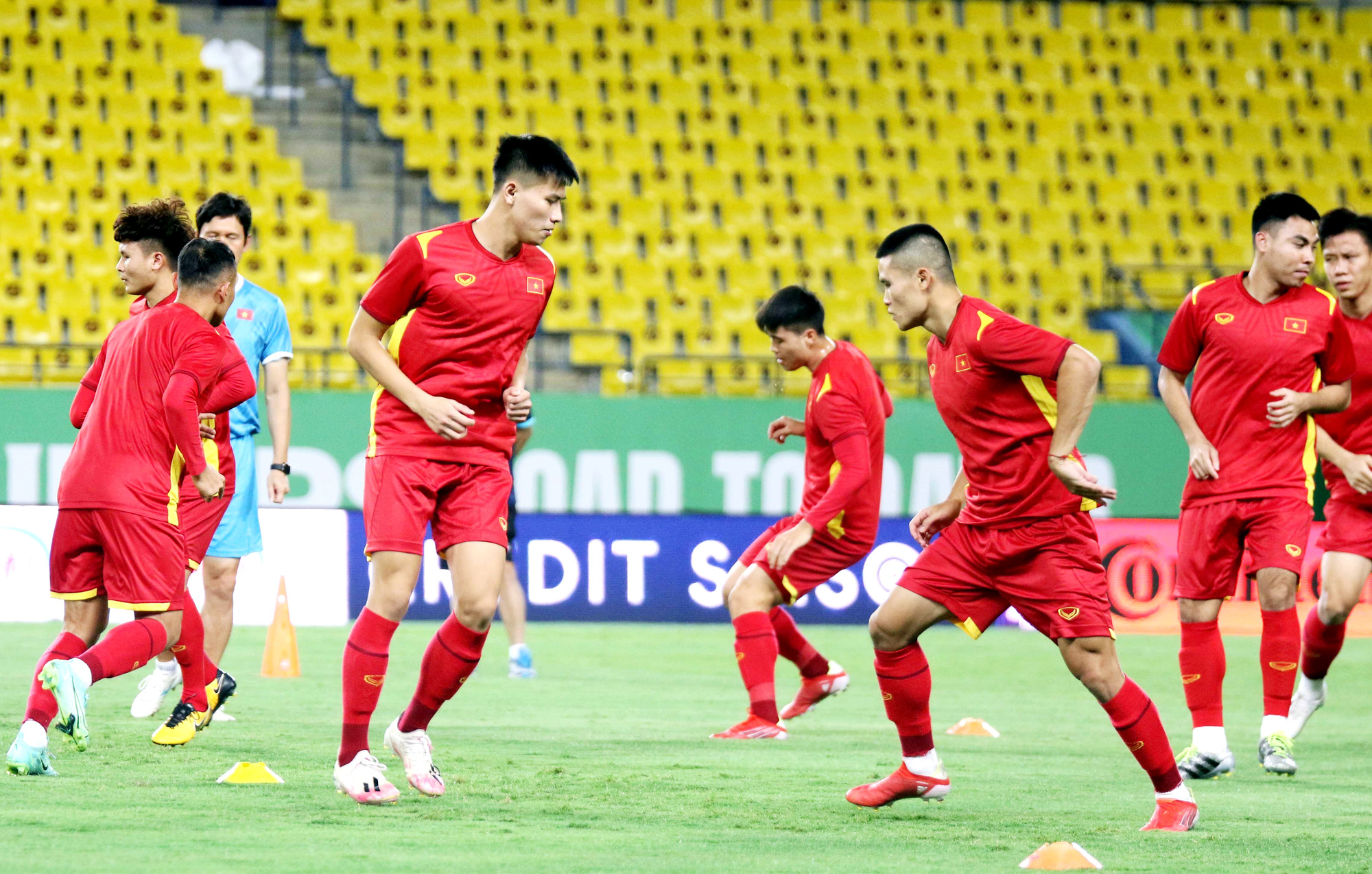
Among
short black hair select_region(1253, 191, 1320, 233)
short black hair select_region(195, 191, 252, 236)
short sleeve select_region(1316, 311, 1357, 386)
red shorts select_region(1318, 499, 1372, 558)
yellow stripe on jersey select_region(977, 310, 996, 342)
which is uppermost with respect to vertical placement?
short black hair select_region(1253, 191, 1320, 233)

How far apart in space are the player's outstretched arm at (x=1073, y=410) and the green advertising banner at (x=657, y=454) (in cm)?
1009

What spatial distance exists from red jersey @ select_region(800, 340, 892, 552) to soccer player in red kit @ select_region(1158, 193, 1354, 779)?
1.47 metres

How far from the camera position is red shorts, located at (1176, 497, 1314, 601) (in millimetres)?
7031

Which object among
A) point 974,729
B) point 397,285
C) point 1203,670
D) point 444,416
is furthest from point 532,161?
point 974,729

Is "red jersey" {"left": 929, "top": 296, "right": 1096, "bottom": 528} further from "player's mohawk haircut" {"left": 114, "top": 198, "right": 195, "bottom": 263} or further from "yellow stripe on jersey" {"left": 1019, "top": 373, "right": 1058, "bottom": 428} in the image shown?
"player's mohawk haircut" {"left": 114, "top": 198, "right": 195, "bottom": 263}

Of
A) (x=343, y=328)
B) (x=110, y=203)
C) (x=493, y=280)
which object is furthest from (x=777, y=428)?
(x=110, y=203)

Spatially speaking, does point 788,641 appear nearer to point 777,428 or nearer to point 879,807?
point 777,428

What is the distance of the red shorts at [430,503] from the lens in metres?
5.64

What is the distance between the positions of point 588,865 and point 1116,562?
11.4 meters

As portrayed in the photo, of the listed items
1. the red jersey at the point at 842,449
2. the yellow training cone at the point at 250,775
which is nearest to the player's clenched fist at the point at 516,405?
the yellow training cone at the point at 250,775

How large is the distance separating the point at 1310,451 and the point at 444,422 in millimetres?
3777

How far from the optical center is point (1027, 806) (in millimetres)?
5895

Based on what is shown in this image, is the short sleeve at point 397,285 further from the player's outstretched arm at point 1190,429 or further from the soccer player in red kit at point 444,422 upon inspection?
the player's outstretched arm at point 1190,429

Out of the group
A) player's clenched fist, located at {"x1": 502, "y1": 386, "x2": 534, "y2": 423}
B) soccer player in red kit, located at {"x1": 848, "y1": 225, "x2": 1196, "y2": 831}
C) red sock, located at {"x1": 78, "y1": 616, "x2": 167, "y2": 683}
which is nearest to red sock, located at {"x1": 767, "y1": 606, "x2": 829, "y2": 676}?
soccer player in red kit, located at {"x1": 848, "y1": 225, "x2": 1196, "y2": 831}
